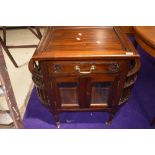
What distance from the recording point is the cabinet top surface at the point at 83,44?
39.1 inches

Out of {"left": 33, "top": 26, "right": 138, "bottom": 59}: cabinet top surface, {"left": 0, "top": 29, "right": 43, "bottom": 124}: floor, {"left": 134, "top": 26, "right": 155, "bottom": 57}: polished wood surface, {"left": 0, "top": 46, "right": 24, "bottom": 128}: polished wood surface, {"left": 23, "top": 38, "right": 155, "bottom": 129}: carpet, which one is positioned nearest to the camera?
{"left": 0, "top": 46, "right": 24, "bottom": 128}: polished wood surface

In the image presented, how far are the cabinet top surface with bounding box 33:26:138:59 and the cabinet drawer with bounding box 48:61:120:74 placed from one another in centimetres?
6

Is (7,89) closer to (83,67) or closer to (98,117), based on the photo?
(83,67)

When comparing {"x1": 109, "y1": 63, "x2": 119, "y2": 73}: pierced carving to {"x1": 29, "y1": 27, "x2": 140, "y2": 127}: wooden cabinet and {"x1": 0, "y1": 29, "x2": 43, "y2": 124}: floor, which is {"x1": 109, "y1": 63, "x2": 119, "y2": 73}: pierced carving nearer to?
{"x1": 29, "y1": 27, "x2": 140, "y2": 127}: wooden cabinet

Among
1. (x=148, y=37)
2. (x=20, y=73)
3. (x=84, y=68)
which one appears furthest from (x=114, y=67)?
(x=20, y=73)

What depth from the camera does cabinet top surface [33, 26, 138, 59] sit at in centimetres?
99

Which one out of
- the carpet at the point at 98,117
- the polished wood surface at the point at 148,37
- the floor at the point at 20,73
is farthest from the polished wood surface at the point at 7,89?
the polished wood surface at the point at 148,37

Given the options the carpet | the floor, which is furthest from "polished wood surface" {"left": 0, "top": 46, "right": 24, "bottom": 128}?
the carpet

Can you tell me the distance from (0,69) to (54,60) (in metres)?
0.34

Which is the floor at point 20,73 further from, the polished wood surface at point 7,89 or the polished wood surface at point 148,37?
the polished wood surface at point 148,37

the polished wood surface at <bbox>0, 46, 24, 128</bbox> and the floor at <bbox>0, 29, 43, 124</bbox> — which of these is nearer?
the polished wood surface at <bbox>0, 46, 24, 128</bbox>

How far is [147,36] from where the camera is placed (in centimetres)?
123

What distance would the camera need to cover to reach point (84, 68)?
104 centimetres
